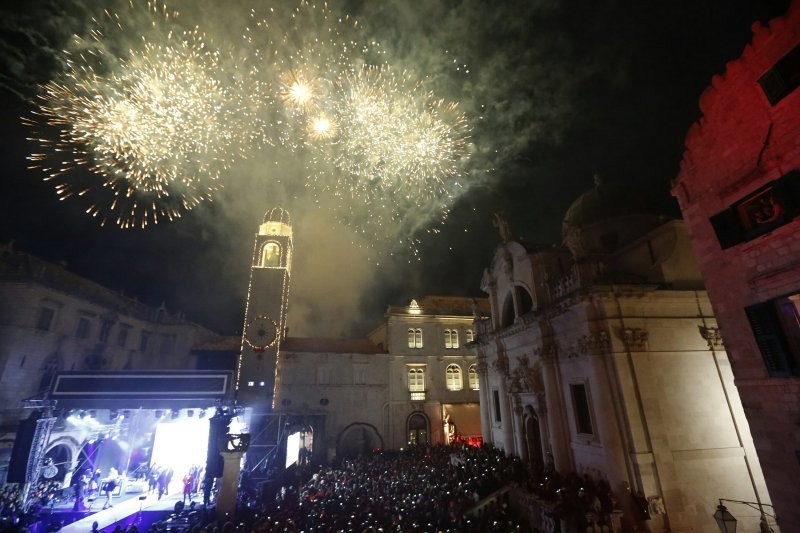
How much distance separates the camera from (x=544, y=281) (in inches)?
822

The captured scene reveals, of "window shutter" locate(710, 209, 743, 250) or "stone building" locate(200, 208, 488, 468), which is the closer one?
"window shutter" locate(710, 209, 743, 250)

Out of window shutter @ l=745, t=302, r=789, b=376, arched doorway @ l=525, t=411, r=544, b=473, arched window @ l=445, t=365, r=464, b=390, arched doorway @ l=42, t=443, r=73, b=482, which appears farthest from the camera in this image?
arched window @ l=445, t=365, r=464, b=390

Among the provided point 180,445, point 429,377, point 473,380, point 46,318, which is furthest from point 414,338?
point 46,318

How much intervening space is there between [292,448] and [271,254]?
18605 mm

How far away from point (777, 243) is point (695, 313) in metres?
8.79

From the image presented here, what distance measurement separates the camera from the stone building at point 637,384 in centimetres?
1427

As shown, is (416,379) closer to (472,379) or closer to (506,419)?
(472,379)

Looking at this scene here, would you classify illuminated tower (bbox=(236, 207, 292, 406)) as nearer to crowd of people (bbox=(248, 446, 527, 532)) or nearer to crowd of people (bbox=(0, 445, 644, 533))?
crowd of people (bbox=(0, 445, 644, 533))

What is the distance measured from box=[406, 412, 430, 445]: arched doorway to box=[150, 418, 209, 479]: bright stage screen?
59.0ft

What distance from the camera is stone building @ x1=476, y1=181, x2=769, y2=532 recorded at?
46.8 feet

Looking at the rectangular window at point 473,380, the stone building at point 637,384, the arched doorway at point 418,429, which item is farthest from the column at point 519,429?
the arched doorway at point 418,429

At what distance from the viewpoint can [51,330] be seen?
2758 centimetres

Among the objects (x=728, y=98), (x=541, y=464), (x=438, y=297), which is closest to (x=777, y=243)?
(x=728, y=98)

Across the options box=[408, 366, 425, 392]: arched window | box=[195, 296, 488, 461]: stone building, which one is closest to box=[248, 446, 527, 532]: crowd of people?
box=[195, 296, 488, 461]: stone building
